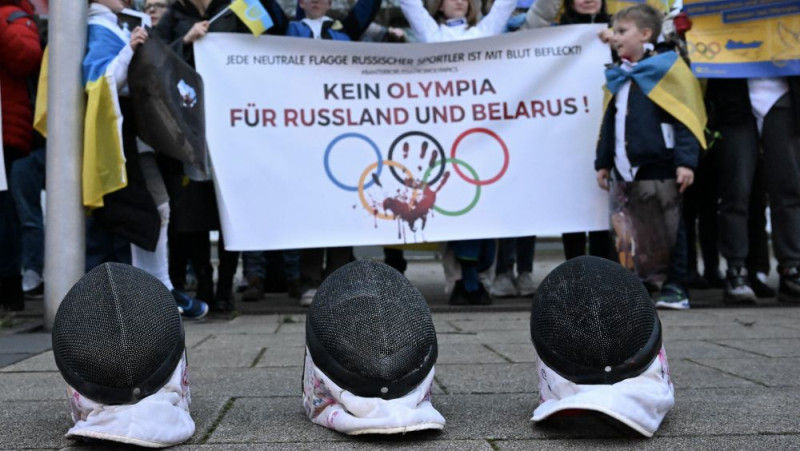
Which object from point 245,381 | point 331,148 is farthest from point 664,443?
point 331,148

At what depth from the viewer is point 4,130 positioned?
4.89 metres

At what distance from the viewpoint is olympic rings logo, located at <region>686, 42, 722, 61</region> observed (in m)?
4.96

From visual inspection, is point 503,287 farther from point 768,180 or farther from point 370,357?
point 370,357

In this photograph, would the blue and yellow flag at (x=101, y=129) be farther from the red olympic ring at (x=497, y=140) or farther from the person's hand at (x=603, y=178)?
the person's hand at (x=603, y=178)

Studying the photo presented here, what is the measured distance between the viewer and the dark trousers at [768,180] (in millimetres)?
4984

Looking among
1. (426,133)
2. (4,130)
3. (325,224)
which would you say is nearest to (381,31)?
(426,133)

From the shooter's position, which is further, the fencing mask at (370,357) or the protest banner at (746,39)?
the protest banner at (746,39)

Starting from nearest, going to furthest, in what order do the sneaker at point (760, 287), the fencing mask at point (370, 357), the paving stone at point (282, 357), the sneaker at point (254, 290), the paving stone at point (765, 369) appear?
the fencing mask at point (370, 357) < the paving stone at point (765, 369) < the paving stone at point (282, 357) < the sneaker at point (760, 287) < the sneaker at point (254, 290)

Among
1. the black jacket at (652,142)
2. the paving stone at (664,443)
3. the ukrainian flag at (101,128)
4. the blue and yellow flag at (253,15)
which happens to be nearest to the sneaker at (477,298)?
the black jacket at (652,142)

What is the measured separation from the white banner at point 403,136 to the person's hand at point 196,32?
0.05 metres

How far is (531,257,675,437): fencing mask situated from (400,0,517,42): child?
3.40 m

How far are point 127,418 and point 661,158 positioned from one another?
139 inches

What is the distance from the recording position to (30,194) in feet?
18.4

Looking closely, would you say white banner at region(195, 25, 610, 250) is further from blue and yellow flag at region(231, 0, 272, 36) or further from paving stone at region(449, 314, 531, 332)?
paving stone at region(449, 314, 531, 332)
